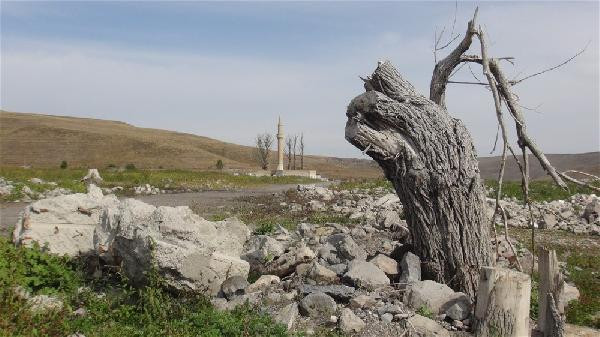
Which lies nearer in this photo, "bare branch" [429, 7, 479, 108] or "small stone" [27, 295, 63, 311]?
"small stone" [27, 295, 63, 311]

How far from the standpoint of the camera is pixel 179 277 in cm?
771

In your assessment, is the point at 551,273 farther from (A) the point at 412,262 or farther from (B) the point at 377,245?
(B) the point at 377,245

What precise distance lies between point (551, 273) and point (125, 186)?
3117cm

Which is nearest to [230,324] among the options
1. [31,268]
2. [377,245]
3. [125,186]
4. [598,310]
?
[31,268]

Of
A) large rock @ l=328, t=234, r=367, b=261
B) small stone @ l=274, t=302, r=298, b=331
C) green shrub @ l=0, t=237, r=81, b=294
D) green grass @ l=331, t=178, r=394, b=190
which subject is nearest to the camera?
small stone @ l=274, t=302, r=298, b=331

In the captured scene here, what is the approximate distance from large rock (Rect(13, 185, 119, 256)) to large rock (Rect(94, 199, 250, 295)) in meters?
0.83

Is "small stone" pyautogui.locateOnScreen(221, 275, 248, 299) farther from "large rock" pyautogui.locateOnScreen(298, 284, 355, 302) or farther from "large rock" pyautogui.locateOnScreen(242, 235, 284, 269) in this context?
"large rock" pyautogui.locateOnScreen(242, 235, 284, 269)

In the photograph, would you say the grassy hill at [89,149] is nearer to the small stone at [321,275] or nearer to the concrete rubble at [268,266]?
the concrete rubble at [268,266]

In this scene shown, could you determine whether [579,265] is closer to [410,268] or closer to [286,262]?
[410,268]

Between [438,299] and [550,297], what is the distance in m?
1.37

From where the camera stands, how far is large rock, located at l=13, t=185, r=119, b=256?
957 cm

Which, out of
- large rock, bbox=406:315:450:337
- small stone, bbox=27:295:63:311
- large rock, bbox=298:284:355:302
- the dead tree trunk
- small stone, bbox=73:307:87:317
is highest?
the dead tree trunk

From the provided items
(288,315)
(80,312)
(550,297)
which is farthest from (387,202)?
(80,312)

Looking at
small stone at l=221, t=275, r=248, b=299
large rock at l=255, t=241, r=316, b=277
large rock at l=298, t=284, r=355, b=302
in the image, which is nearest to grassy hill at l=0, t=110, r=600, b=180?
large rock at l=255, t=241, r=316, b=277
